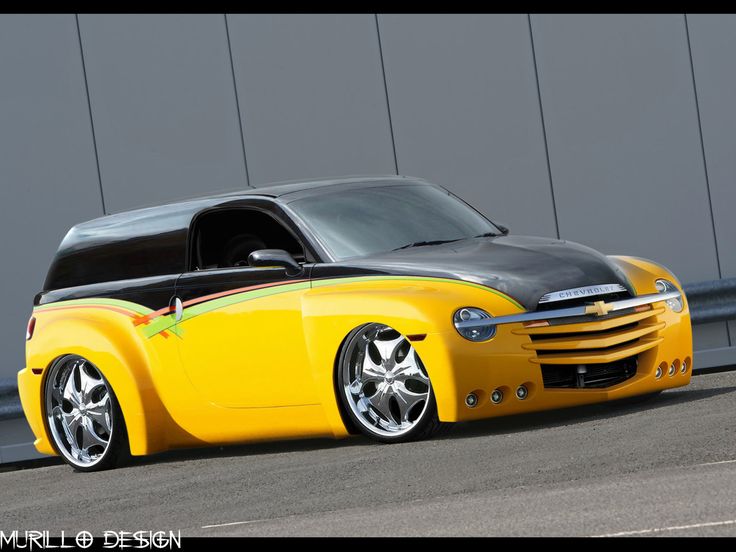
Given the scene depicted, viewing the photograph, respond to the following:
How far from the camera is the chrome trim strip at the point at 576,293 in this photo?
8.15m

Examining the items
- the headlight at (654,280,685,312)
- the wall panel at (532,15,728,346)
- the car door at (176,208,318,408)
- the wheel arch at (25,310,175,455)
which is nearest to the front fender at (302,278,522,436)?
the car door at (176,208,318,408)

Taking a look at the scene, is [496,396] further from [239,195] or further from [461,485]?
[239,195]

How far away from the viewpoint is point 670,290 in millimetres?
8844

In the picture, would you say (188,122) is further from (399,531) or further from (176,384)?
(399,531)

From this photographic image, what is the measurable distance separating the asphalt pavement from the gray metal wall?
4704mm

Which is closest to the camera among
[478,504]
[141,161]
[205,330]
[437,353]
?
[478,504]

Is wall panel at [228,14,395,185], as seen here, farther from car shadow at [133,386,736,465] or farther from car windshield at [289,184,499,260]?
car shadow at [133,386,736,465]

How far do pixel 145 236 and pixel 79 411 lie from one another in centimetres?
122

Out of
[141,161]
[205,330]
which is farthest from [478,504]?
[141,161]

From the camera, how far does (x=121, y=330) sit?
31.0ft

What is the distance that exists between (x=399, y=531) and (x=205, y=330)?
3.48 metres

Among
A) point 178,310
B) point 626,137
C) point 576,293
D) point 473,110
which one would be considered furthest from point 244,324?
point 626,137

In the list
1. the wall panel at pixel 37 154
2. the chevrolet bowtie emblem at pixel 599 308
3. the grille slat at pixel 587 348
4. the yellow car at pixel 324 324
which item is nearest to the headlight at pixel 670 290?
the yellow car at pixel 324 324
